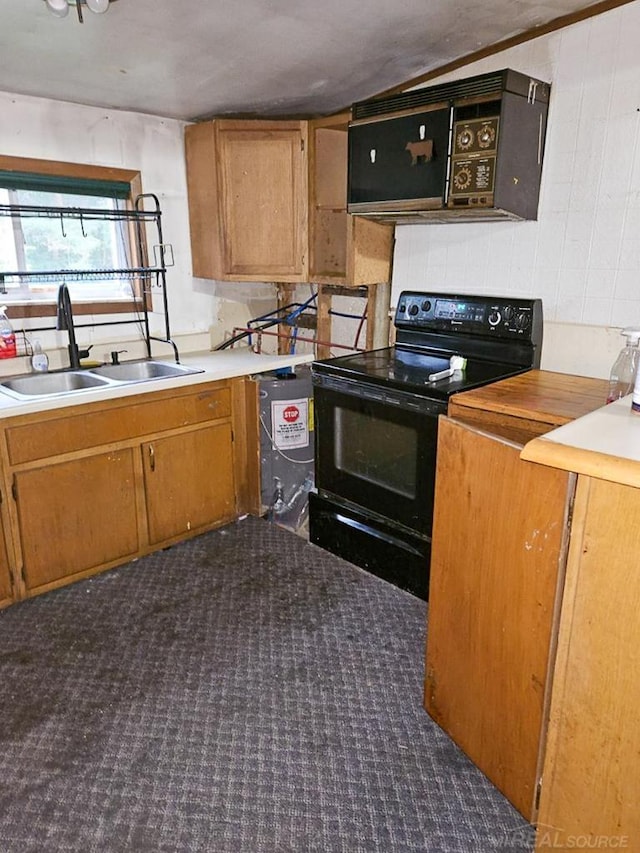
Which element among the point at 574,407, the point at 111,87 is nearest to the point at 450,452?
the point at 574,407

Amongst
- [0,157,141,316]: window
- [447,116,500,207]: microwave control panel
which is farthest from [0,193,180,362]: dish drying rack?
[447,116,500,207]: microwave control panel

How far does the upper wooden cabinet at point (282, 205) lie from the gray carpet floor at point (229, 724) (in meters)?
1.44

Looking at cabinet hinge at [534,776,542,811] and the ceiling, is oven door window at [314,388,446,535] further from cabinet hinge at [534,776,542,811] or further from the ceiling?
the ceiling

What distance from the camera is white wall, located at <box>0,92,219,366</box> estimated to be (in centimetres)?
260

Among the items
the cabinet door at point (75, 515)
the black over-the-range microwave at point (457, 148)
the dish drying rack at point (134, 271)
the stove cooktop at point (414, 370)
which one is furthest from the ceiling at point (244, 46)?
the cabinet door at point (75, 515)

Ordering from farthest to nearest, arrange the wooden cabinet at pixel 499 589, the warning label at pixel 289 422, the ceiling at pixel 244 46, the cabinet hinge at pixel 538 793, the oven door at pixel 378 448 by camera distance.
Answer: the warning label at pixel 289 422, the oven door at pixel 378 448, the ceiling at pixel 244 46, the cabinet hinge at pixel 538 793, the wooden cabinet at pixel 499 589

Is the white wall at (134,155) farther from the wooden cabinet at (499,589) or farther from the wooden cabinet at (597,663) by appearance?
the wooden cabinet at (597,663)

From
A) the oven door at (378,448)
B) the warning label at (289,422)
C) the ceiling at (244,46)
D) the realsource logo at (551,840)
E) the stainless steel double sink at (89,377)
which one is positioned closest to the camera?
the realsource logo at (551,840)

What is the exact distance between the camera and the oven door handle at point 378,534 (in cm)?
229

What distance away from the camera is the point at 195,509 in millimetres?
2865

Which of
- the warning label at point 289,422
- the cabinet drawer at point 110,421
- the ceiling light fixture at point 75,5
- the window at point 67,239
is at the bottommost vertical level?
the warning label at point 289,422

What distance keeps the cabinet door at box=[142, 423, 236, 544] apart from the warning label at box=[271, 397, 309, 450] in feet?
0.76

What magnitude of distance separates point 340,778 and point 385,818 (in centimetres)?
16

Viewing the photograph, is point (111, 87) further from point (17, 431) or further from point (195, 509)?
point (195, 509)
